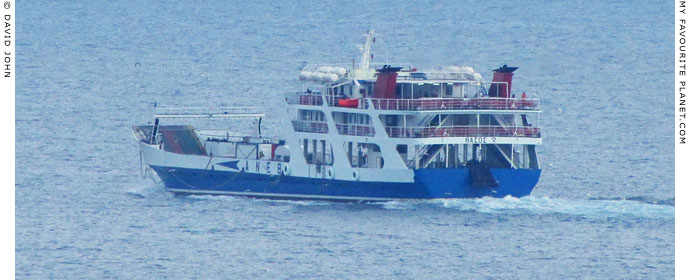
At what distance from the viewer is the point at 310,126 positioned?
114312 mm

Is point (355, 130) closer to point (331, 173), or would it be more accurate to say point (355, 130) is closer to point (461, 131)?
point (331, 173)

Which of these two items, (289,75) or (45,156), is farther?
(289,75)

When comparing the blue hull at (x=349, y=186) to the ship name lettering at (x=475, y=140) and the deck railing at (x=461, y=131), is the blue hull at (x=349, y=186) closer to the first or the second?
the ship name lettering at (x=475, y=140)

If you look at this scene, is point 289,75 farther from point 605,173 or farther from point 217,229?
point 217,229

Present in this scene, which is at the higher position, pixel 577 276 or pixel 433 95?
pixel 433 95

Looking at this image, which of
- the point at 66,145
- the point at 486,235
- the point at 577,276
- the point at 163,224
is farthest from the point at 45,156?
the point at 577,276

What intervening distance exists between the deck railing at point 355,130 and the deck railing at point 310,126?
0.81 meters

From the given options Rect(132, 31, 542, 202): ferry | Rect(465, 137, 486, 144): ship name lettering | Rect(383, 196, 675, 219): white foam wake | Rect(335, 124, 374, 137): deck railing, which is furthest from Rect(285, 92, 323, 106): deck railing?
Rect(465, 137, 486, 144): ship name lettering

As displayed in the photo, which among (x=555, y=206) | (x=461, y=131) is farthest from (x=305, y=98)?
(x=555, y=206)

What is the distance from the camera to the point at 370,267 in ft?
315

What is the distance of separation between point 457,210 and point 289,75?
77148mm

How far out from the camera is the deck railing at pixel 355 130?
111m

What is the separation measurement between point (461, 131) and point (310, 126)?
841 cm

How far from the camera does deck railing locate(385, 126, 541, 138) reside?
10944 cm
